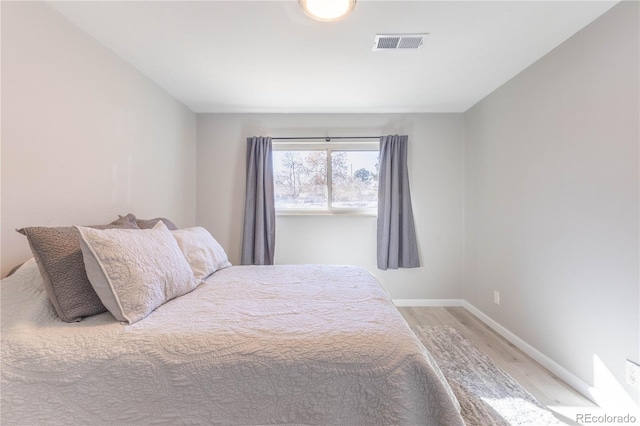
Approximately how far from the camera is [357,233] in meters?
3.19

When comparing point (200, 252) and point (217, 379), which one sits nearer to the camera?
point (217, 379)

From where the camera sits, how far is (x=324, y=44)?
1.83m

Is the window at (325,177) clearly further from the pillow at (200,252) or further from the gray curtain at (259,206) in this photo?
the pillow at (200,252)

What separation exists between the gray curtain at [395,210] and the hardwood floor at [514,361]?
59cm

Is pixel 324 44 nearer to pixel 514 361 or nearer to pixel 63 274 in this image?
pixel 63 274

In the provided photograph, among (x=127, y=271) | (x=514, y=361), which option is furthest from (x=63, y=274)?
(x=514, y=361)

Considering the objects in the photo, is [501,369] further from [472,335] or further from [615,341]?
[615,341]

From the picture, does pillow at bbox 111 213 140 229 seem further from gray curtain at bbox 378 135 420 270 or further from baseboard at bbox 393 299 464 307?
baseboard at bbox 393 299 464 307

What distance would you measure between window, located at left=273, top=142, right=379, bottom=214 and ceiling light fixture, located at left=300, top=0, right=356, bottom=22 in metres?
1.73

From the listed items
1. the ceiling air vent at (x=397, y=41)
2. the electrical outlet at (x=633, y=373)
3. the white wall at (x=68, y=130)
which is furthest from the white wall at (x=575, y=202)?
the white wall at (x=68, y=130)

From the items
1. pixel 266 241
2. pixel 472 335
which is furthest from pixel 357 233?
pixel 472 335

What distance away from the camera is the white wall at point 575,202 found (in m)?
1.45

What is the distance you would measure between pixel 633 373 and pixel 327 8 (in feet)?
8.40

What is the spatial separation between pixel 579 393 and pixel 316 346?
1.96m
